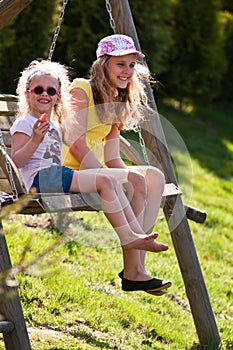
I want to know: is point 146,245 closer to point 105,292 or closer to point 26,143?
point 26,143

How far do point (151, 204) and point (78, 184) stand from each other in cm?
45

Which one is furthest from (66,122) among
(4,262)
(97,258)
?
(97,258)

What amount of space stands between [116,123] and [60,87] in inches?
16.8

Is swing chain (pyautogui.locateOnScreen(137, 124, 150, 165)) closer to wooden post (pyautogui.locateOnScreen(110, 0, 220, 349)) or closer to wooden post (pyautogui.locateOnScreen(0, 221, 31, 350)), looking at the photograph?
wooden post (pyautogui.locateOnScreen(110, 0, 220, 349))

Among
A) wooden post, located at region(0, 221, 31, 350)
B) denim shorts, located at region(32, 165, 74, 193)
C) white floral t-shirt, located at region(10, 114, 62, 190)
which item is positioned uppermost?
white floral t-shirt, located at region(10, 114, 62, 190)

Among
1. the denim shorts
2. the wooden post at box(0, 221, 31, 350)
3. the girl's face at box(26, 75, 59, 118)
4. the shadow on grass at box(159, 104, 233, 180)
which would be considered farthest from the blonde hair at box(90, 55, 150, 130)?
the shadow on grass at box(159, 104, 233, 180)

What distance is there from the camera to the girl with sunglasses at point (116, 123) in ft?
13.3

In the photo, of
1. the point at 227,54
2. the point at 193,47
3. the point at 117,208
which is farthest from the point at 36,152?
the point at 227,54

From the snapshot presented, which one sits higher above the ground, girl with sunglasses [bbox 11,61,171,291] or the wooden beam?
the wooden beam

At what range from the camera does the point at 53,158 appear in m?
4.23

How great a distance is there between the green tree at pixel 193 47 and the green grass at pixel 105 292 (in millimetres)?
5659

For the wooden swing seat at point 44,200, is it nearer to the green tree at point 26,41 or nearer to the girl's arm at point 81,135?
the girl's arm at point 81,135

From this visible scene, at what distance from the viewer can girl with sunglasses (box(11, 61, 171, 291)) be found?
12.4 feet

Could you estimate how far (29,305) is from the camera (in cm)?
470
